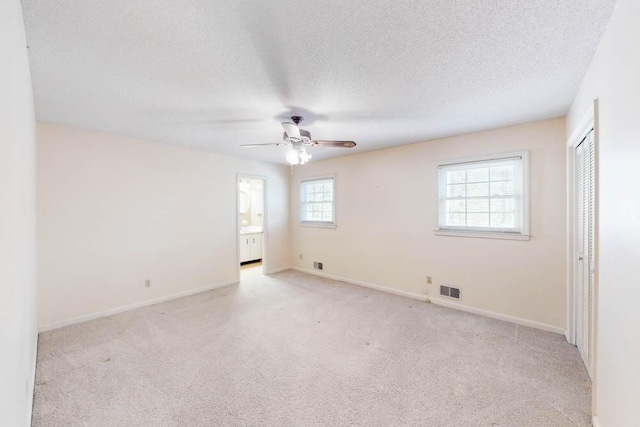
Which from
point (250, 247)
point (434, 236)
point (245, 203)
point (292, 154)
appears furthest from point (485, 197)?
point (245, 203)

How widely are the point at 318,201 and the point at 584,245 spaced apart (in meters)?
4.04

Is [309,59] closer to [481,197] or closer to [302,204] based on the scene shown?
[481,197]

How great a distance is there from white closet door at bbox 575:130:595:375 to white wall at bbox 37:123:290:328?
4681mm

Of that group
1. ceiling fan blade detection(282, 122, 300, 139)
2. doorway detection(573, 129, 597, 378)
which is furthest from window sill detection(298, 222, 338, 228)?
doorway detection(573, 129, 597, 378)

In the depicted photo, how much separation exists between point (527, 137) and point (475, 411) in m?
2.93

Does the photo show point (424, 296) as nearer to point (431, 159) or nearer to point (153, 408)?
point (431, 159)

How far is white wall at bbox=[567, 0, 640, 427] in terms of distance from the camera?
1.17m

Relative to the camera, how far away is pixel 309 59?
181cm

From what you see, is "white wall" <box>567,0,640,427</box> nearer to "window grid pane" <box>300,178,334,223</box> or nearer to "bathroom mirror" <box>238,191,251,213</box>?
"window grid pane" <box>300,178,334,223</box>

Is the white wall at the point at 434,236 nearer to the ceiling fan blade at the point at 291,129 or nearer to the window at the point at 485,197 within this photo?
the window at the point at 485,197

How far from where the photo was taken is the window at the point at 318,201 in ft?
17.5

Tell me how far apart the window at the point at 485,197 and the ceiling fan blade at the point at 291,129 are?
2.25 m

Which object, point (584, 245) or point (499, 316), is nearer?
point (584, 245)

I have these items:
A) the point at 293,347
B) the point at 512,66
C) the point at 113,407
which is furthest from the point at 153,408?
the point at 512,66
